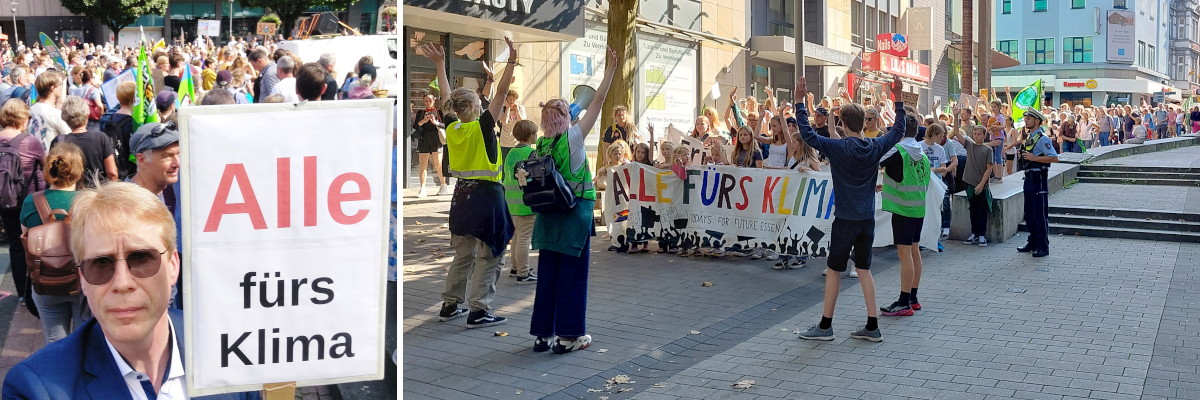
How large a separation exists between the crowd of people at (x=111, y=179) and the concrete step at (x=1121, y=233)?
39.8 ft

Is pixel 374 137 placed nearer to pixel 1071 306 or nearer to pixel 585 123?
pixel 585 123

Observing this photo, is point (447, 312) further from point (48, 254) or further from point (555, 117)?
point (48, 254)

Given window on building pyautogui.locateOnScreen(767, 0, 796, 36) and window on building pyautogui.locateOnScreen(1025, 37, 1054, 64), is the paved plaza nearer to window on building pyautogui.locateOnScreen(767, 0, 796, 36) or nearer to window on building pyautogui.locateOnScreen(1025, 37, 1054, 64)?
window on building pyautogui.locateOnScreen(767, 0, 796, 36)

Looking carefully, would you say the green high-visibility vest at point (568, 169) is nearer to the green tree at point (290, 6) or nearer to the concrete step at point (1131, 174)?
the green tree at point (290, 6)

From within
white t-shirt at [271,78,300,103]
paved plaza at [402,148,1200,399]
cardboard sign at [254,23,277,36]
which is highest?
cardboard sign at [254,23,277,36]

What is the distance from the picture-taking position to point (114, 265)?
2787 millimetres

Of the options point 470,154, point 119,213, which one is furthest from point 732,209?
point 119,213

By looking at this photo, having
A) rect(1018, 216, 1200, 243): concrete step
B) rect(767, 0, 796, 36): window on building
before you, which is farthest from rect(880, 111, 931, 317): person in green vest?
rect(767, 0, 796, 36): window on building

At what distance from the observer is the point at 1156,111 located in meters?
41.2

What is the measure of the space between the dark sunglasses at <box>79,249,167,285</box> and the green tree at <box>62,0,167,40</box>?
2189 mm

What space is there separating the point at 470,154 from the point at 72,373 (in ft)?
15.5

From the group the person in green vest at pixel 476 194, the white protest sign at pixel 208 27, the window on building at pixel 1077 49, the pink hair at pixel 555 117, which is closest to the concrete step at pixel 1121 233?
the person in green vest at pixel 476 194

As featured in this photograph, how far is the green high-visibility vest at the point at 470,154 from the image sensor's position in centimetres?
732

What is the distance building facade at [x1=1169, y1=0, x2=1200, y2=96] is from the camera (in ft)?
287
